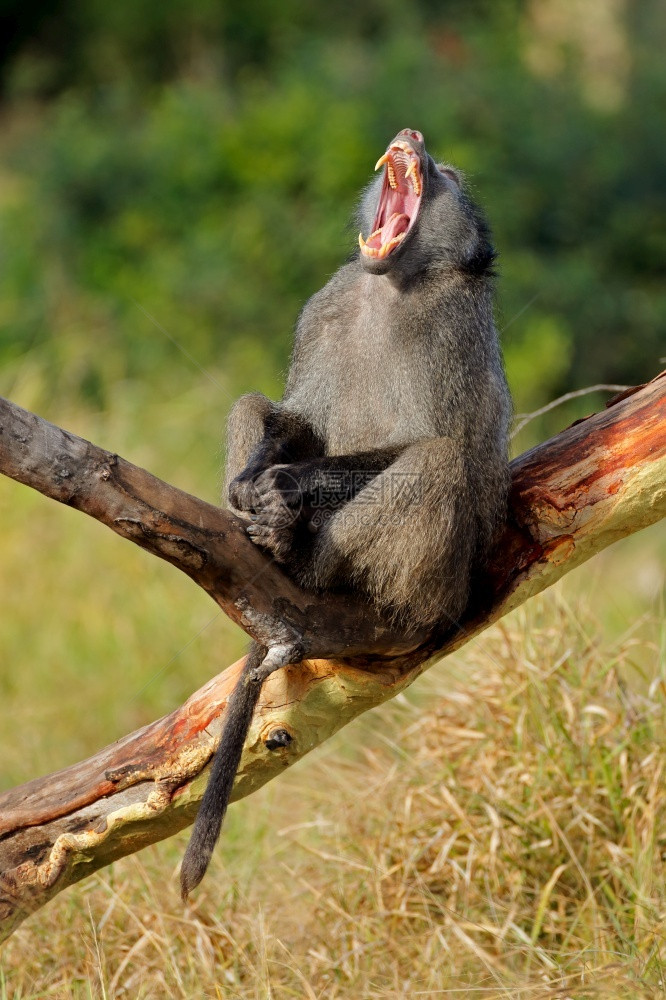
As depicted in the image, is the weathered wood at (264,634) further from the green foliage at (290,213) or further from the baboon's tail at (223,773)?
the green foliage at (290,213)

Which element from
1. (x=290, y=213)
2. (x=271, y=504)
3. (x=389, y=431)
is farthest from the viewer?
(x=290, y=213)

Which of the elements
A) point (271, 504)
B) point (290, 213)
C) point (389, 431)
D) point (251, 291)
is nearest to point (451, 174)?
point (389, 431)

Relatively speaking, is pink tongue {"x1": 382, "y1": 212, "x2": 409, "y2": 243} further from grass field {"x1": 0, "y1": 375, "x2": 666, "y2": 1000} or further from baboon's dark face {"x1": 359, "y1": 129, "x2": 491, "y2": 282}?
grass field {"x1": 0, "y1": 375, "x2": 666, "y2": 1000}

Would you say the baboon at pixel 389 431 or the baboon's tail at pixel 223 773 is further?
the baboon at pixel 389 431

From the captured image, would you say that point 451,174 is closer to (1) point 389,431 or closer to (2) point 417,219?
(2) point 417,219

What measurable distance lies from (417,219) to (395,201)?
0.12m

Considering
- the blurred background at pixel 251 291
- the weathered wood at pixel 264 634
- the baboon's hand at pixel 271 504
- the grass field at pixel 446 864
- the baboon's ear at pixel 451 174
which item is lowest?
the grass field at pixel 446 864

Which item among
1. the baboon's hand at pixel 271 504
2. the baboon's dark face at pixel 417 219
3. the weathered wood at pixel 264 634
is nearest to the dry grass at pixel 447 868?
the weathered wood at pixel 264 634

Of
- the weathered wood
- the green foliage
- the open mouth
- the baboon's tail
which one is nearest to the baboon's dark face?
the open mouth

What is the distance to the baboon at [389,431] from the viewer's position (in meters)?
2.99

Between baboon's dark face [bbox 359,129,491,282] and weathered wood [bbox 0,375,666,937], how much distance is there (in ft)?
2.08

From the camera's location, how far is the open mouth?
11.0ft

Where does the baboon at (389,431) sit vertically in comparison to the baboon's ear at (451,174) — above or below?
below

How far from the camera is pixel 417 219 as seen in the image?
342cm
